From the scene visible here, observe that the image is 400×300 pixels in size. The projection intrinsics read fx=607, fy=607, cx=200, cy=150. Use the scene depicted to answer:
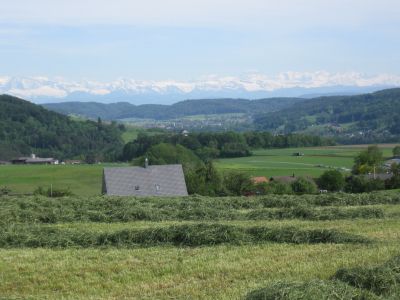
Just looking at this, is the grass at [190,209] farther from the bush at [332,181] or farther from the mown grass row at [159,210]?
the bush at [332,181]

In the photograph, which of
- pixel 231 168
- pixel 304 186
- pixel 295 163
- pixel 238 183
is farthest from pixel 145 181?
pixel 295 163

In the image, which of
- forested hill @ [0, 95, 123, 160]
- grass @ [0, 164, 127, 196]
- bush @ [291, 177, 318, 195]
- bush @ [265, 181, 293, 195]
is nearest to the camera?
bush @ [265, 181, 293, 195]

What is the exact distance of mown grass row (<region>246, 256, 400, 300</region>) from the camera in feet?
24.5

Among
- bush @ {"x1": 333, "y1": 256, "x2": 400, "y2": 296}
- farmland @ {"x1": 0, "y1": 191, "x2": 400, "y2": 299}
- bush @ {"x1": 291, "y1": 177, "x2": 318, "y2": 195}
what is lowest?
bush @ {"x1": 291, "y1": 177, "x2": 318, "y2": 195}

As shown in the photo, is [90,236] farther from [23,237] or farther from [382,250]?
[382,250]

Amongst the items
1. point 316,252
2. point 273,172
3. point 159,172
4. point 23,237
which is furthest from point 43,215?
point 273,172

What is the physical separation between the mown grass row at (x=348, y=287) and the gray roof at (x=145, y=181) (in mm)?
28317

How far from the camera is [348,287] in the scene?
7.95 meters

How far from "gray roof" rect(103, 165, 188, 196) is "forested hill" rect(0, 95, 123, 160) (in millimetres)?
95271

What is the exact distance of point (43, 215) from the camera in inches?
674

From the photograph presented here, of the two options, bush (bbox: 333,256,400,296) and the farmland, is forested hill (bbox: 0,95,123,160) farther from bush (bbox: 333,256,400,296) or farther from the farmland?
bush (bbox: 333,256,400,296)

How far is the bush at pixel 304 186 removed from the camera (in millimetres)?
51344

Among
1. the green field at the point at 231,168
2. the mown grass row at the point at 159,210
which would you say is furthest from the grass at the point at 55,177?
the mown grass row at the point at 159,210

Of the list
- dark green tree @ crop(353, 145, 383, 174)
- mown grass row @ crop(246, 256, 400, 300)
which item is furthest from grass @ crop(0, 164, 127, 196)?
mown grass row @ crop(246, 256, 400, 300)
